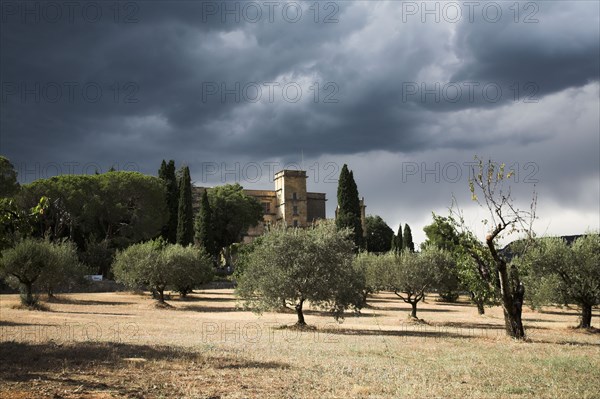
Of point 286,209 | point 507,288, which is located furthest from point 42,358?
point 286,209

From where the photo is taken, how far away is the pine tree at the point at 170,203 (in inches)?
2904

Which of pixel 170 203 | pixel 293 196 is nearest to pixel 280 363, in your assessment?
pixel 170 203

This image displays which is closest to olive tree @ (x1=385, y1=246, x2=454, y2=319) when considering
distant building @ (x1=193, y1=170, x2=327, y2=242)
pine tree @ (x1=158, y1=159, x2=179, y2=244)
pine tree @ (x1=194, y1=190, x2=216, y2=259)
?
pine tree @ (x1=194, y1=190, x2=216, y2=259)

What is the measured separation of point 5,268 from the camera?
3556cm

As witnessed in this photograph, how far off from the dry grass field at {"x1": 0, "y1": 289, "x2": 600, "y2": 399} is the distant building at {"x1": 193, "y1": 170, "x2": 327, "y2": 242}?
10032 centimetres

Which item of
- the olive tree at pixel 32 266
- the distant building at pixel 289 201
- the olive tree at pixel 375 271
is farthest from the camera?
the distant building at pixel 289 201

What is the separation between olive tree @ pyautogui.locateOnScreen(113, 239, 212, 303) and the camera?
42.6 meters

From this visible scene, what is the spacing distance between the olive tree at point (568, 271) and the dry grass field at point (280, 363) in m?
3.21

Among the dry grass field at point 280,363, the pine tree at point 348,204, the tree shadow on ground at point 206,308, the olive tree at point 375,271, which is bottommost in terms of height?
the tree shadow on ground at point 206,308

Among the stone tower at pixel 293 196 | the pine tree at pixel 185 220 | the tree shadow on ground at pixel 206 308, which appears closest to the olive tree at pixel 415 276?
the tree shadow on ground at pixel 206 308

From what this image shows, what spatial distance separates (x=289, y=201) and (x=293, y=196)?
1.50 m

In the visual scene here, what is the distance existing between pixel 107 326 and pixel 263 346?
9391 mm

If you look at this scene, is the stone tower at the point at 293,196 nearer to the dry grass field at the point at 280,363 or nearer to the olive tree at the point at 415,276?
the olive tree at the point at 415,276

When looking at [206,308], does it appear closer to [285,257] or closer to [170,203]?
[285,257]
